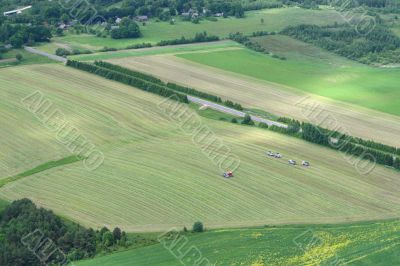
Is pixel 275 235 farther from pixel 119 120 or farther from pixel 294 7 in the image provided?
pixel 294 7

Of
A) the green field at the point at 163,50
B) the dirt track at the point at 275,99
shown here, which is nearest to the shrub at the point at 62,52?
the green field at the point at 163,50

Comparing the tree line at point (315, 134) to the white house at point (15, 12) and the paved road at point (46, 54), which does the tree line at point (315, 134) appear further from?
the white house at point (15, 12)

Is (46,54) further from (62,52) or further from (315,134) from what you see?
(315,134)

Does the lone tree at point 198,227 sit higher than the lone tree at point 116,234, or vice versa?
the lone tree at point 116,234

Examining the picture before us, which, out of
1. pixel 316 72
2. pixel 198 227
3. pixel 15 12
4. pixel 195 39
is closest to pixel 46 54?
pixel 195 39

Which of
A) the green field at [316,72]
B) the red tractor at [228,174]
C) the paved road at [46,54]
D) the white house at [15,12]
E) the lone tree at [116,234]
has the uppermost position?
the white house at [15,12]

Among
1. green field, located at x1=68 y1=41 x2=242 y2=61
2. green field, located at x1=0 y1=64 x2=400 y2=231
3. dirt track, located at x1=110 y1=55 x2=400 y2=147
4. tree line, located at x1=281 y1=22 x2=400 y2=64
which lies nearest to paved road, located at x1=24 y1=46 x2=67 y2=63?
green field, located at x1=68 y1=41 x2=242 y2=61

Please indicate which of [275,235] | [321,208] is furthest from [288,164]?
[275,235]
